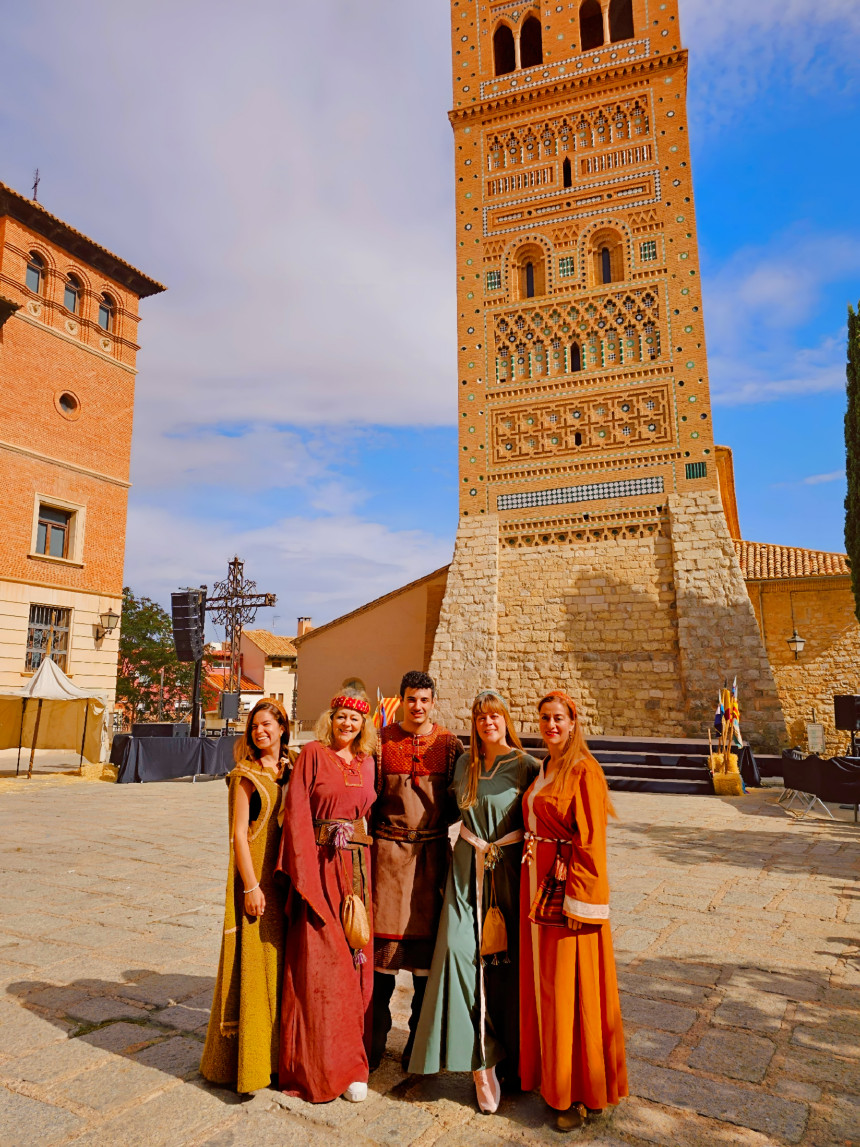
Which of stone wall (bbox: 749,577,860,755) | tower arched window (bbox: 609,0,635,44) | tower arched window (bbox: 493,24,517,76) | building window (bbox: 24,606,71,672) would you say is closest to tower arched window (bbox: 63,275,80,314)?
building window (bbox: 24,606,71,672)

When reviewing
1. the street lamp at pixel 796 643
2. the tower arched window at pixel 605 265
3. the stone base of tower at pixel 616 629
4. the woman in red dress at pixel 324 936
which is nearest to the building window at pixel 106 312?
the stone base of tower at pixel 616 629

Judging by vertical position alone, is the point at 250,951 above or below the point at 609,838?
above

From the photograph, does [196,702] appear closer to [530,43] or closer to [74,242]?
[74,242]

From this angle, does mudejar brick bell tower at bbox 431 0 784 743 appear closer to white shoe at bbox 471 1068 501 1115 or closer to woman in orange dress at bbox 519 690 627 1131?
woman in orange dress at bbox 519 690 627 1131

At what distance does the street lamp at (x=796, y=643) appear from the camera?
17391 millimetres

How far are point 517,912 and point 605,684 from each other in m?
13.4

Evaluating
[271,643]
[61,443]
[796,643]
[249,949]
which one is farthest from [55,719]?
[271,643]

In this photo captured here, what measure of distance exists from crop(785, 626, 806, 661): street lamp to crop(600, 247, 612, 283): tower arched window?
387 inches

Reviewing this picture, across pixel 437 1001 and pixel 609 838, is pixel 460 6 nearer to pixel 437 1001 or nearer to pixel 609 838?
pixel 609 838

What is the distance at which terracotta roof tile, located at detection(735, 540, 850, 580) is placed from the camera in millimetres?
19188

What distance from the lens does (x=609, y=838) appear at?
25.6 feet

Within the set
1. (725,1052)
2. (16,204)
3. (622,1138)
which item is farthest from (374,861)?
(16,204)

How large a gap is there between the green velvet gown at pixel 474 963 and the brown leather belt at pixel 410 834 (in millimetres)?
122

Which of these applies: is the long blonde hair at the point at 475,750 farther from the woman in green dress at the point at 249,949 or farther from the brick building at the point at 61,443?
the brick building at the point at 61,443
